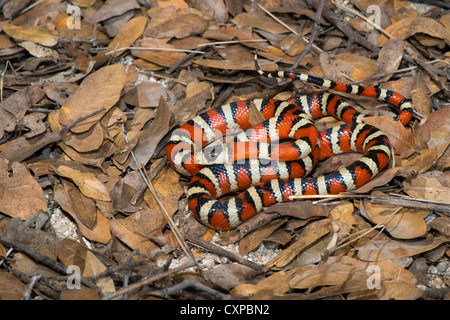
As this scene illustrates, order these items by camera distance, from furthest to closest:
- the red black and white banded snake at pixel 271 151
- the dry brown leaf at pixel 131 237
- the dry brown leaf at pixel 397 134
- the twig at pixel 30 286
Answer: the dry brown leaf at pixel 397 134 < the red black and white banded snake at pixel 271 151 < the dry brown leaf at pixel 131 237 < the twig at pixel 30 286

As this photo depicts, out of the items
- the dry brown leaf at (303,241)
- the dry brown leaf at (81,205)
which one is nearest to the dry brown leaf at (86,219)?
the dry brown leaf at (81,205)

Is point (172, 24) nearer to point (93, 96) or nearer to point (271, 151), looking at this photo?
point (93, 96)

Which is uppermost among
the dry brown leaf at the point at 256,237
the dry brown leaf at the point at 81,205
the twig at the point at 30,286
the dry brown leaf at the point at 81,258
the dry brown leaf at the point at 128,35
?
the dry brown leaf at the point at 128,35

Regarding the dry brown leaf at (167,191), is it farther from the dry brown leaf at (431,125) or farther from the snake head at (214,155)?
the dry brown leaf at (431,125)

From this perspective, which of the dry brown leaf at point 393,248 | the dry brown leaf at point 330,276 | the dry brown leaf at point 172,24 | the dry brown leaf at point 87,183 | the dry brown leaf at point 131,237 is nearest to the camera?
the dry brown leaf at point 330,276

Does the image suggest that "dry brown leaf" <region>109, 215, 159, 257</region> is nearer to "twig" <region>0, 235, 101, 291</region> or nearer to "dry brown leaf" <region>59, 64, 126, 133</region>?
"twig" <region>0, 235, 101, 291</region>
